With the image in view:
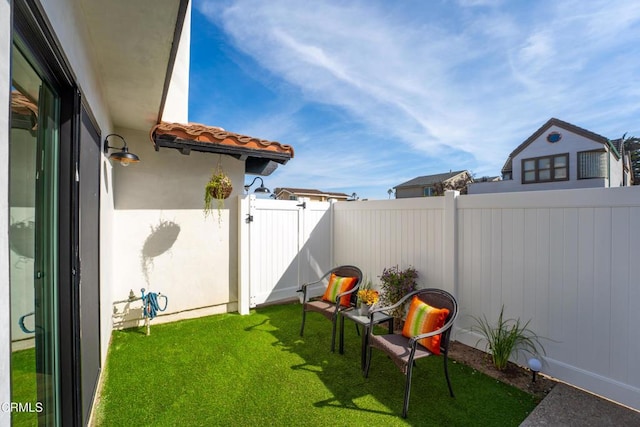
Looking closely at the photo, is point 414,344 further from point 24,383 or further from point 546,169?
point 546,169

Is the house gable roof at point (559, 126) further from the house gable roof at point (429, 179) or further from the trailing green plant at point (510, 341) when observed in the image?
the trailing green plant at point (510, 341)

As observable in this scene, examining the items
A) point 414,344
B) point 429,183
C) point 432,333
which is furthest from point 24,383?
point 429,183

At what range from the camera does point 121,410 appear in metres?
2.53

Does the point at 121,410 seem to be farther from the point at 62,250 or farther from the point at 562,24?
the point at 562,24

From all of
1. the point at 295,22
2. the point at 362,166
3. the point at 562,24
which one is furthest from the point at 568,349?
the point at 362,166

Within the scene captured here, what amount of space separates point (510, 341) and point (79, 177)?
4388 mm

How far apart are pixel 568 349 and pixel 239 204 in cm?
491

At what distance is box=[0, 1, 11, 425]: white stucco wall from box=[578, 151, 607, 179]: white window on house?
1784cm

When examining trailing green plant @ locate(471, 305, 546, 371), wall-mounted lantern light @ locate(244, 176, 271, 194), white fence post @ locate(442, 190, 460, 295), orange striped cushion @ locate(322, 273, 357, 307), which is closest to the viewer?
trailing green plant @ locate(471, 305, 546, 371)

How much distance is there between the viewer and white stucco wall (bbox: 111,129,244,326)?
4320mm

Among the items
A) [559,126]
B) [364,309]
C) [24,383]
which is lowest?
[364,309]

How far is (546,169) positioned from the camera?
1410cm

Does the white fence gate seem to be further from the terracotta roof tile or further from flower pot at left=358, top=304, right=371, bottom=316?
flower pot at left=358, top=304, right=371, bottom=316

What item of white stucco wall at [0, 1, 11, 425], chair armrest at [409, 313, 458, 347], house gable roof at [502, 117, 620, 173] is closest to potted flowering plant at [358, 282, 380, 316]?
chair armrest at [409, 313, 458, 347]
